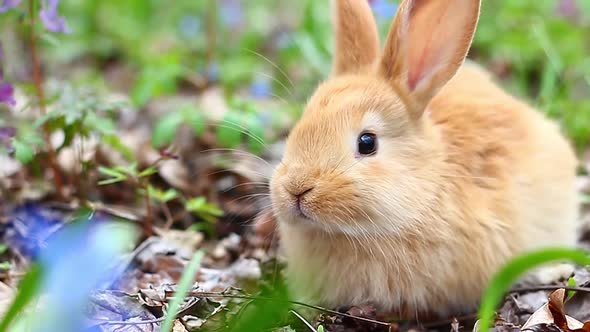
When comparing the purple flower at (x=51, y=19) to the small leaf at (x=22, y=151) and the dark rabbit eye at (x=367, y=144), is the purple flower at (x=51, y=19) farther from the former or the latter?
the dark rabbit eye at (x=367, y=144)

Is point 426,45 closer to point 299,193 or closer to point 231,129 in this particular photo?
point 299,193

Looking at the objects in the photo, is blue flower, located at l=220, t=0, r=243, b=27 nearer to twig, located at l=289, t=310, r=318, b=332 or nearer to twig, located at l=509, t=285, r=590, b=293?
twig, located at l=509, t=285, r=590, b=293

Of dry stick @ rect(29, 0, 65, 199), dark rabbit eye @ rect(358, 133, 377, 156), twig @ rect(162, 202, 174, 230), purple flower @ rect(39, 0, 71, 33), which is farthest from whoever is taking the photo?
twig @ rect(162, 202, 174, 230)

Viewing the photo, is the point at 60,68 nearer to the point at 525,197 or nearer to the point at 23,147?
the point at 23,147

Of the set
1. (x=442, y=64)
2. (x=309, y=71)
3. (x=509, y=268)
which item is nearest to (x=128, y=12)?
(x=309, y=71)

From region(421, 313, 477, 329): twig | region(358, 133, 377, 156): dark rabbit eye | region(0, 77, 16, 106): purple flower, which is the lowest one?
region(421, 313, 477, 329): twig

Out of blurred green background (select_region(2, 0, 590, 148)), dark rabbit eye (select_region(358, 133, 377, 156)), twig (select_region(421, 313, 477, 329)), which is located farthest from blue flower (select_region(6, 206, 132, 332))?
blurred green background (select_region(2, 0, 590, 148))
